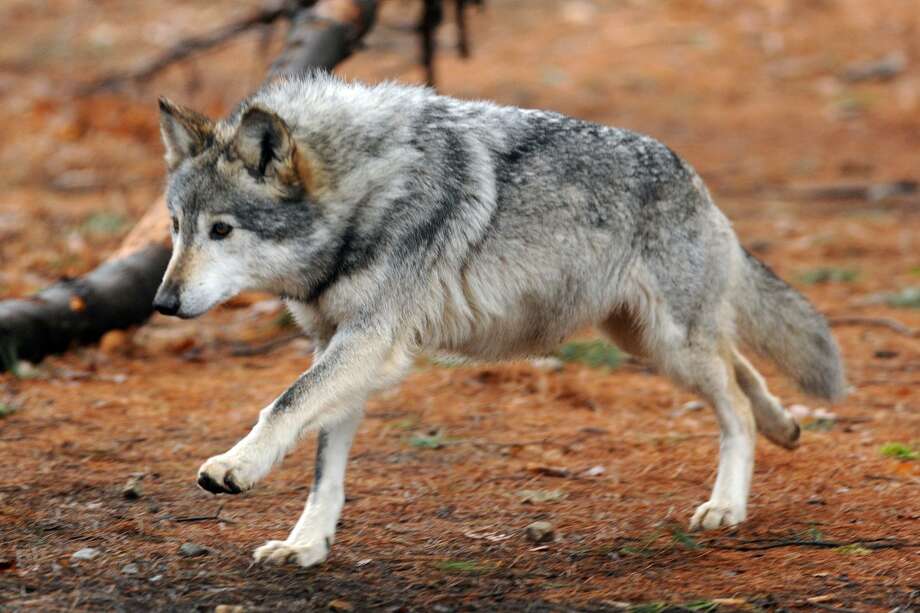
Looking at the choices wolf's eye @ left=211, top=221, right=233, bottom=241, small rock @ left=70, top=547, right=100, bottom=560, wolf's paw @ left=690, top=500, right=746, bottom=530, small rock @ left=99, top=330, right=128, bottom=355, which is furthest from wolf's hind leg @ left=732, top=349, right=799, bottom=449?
small rock @ left=99, top=330, right=128, bottom=355

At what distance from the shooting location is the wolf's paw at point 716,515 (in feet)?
18.3

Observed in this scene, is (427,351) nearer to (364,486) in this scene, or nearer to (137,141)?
(364,486)

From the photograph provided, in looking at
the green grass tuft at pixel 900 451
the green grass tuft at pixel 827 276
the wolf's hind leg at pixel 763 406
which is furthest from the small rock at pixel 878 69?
the wolf's hind leg at pixel 763 406

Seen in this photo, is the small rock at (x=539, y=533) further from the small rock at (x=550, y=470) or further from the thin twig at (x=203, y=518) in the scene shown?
the thin twig at (x=203, y=518)

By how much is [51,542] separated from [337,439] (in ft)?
4.11

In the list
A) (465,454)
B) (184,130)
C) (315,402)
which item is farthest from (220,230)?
(465,454)

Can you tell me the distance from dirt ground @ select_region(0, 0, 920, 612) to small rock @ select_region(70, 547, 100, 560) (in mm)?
35

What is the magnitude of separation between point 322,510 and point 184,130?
168 cm

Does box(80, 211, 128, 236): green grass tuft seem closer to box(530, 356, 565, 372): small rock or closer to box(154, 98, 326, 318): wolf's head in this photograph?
box(530, 356, 565, 372): small rock

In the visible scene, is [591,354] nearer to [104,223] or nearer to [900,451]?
[900,451]

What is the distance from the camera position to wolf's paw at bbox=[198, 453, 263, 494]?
4.56 meters

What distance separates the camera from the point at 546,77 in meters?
17.8

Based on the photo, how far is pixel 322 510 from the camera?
513cm

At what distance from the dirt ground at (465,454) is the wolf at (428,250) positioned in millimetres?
379
